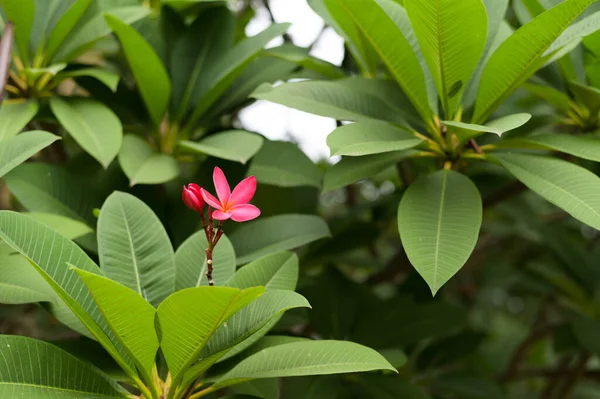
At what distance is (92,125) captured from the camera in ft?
3.11

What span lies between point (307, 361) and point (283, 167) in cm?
40

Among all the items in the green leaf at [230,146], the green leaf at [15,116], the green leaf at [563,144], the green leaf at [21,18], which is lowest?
the green leaf at [563,144]

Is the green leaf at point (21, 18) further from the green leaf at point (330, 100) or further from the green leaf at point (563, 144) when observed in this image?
the green leaf at point (563, 144)

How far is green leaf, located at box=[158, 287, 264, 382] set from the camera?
596 millimetres

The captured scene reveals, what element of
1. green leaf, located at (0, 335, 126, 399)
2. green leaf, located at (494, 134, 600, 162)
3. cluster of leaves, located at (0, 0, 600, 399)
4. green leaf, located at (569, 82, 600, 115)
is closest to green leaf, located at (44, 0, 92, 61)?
cluster of leaves, located at (0, 0, 600, 399)

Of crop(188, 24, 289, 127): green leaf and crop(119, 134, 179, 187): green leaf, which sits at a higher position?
crop(188, 24, 289, 127): green leaf

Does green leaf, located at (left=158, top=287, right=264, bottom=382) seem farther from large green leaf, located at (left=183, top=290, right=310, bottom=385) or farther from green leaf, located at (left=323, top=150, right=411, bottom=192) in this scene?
green leaf, located at (left=323, top=150, right=411, bottom=192)

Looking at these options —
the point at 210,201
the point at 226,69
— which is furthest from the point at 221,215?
the point at 226,69

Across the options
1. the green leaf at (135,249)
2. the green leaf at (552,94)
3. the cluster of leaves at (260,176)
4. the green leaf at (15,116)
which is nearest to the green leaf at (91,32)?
the cluster of leaves at (260,176)

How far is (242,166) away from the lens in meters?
1.03

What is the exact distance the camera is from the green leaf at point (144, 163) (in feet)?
2.95

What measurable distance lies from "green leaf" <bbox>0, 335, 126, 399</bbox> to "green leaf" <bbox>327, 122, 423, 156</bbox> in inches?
15.1

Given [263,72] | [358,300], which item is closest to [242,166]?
[263,72]

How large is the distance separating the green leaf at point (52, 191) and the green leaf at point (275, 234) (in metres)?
0.24
